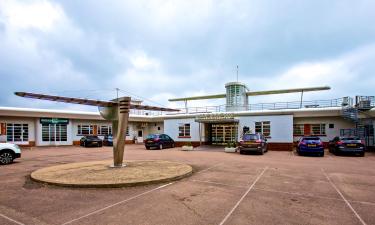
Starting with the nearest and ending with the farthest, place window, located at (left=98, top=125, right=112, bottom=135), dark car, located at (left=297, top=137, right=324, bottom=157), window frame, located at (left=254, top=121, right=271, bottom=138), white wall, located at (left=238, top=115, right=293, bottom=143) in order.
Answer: dark car, located at (left=297, top=137, right=324, bottom=157), white wall, located at (left=238, top=115, right=293, bottom=143), window frame, located at (left=254, top=121, right=271, bottom=138), window, located at (left=98, top=125, right=112, bottom=135)

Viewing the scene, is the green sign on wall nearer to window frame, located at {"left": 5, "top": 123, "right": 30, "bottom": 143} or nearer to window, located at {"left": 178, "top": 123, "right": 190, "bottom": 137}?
window frame, located at {"left": 5, "top": 123, "right": 30, "bottom": 143}

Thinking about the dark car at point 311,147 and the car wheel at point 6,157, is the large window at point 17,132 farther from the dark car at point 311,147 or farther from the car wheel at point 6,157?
the dark car at point 311,147

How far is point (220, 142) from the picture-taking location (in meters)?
26.9

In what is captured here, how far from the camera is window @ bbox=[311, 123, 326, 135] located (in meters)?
22.7

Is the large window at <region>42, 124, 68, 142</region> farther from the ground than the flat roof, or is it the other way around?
the flat roof

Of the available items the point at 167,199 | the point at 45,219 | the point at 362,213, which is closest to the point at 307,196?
the point at 362,213

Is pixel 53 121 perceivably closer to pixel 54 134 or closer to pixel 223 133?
pixel 54 134

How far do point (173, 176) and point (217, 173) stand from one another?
2.20 metres

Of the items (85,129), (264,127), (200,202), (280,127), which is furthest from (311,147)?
(85,129)

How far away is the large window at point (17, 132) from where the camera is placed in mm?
24484

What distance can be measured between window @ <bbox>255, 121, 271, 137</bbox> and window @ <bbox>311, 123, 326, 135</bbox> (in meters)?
4.68

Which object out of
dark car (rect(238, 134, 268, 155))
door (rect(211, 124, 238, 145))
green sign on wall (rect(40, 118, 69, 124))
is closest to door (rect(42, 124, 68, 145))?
green sign on wall (rect(40, 118, 69, 124))

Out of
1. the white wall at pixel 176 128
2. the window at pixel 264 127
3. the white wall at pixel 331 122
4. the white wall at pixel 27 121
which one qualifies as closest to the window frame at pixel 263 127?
the window at pixel 264 127

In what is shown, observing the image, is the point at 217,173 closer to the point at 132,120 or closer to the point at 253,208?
A: the point at 253,208
